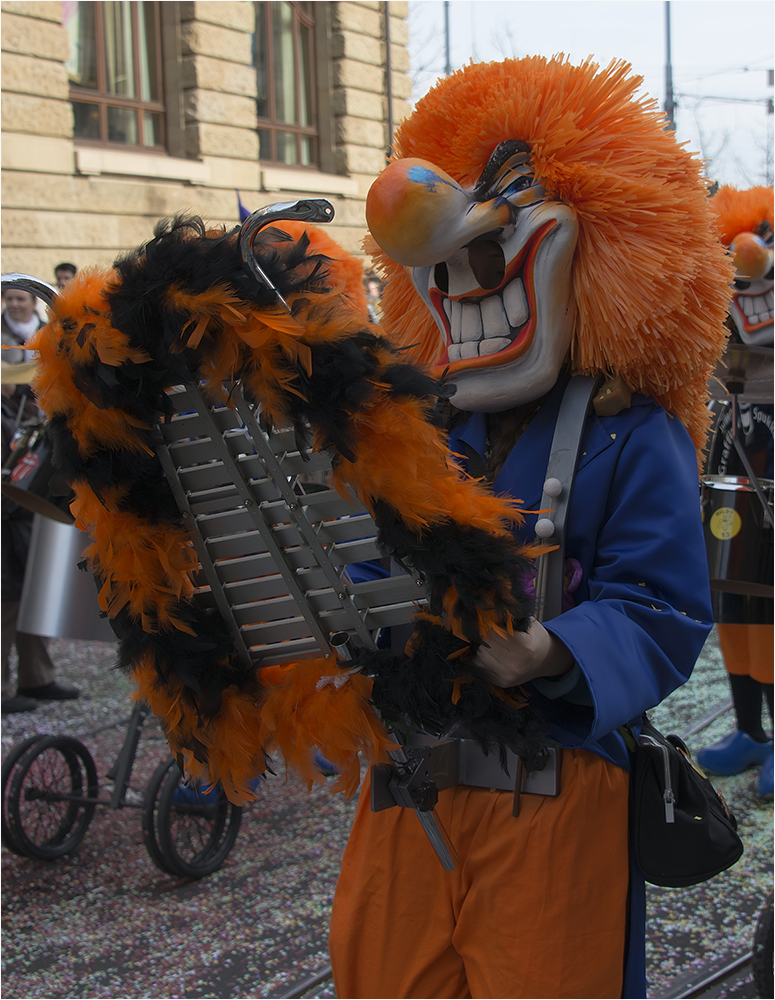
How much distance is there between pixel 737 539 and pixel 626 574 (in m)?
2.06

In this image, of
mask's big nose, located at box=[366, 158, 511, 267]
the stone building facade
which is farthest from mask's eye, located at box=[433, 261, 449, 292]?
the stone building facade

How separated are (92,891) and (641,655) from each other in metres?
2.48

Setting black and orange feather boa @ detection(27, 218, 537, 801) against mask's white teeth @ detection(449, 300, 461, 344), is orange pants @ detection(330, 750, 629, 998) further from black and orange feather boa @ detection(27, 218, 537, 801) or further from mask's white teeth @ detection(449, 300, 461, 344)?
mask's white teeth @ detection(449, 300, 461, 344)

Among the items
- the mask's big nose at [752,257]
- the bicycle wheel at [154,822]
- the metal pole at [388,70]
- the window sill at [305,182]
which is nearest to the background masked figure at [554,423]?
the bicycle wheel at [154,822]

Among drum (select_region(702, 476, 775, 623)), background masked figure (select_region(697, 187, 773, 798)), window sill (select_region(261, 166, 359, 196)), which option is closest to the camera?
drum (select_region(702, 476, 775, 623))

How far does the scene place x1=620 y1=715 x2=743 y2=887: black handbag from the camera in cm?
146

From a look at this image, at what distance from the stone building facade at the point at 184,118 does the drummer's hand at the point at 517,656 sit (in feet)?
25.9

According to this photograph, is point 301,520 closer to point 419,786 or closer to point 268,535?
point 268,535

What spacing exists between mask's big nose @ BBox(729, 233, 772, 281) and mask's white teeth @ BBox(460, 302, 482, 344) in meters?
2.34

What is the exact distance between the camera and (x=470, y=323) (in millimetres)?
1588

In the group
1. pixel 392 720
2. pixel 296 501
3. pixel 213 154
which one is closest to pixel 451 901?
pixel 392 720

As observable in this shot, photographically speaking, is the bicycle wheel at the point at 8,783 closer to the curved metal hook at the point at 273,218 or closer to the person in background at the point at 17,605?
the person in background at the point at 17,605

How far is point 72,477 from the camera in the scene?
1.19 meters

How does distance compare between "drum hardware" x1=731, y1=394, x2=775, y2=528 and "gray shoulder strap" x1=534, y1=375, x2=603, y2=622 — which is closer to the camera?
"gray shoulder strap" x1=534, y1=375, x2=603, y2=622
